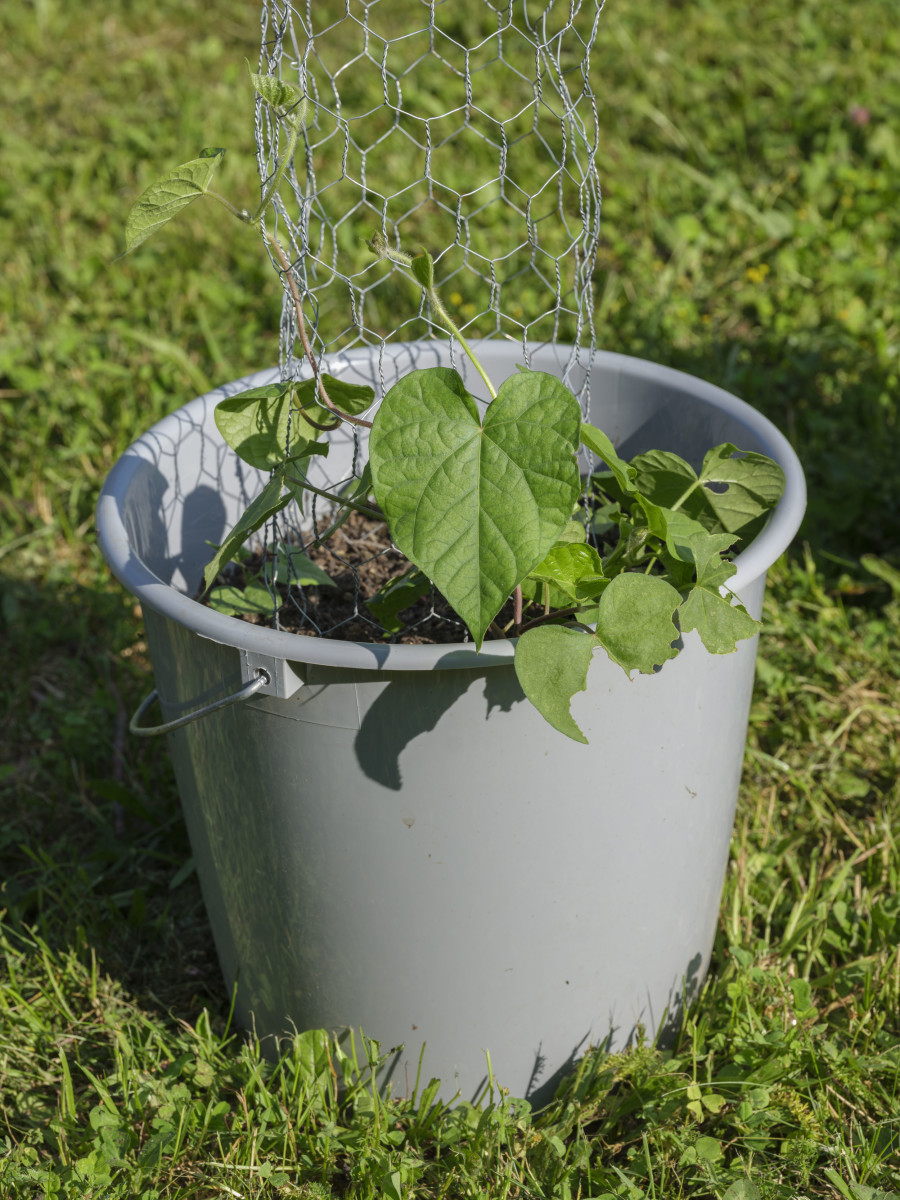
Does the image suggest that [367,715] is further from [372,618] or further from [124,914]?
[124,914]

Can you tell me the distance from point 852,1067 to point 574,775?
1.96 ft

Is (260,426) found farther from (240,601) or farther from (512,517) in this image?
(512,517)

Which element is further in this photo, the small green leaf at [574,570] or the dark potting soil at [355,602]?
the dark potting soil at [355,602]

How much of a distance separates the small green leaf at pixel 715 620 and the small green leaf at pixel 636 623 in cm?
3

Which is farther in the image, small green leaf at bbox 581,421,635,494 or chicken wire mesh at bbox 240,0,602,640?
chicken wire mesh at bbox 240,0,602,640

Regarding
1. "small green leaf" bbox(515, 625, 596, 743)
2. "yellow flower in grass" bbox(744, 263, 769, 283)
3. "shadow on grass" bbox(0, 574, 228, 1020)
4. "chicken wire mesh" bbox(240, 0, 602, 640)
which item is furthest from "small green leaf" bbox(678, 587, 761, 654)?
"yellow flower in grass" bbox(744, 263, 769, 283)

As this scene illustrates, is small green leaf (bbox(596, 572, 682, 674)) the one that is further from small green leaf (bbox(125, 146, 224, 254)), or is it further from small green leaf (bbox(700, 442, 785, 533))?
small green leaf (bbox(125, 146, 224, 254))

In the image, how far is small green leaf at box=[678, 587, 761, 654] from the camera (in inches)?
37.7

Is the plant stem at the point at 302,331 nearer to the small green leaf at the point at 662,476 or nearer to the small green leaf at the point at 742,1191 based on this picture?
the small green leaf at the point at 662,476

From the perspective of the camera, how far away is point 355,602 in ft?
3.91

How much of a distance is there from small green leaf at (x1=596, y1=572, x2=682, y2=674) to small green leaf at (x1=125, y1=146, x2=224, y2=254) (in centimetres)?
51

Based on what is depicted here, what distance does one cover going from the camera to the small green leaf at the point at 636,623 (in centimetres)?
93

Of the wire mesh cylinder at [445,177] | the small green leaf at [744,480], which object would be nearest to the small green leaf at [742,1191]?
the small green leaf at [744,480]

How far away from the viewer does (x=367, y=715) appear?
99cm
